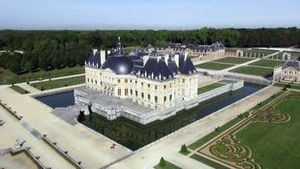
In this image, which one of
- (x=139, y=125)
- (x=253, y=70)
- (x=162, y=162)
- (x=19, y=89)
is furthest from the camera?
(x=253, y=70)

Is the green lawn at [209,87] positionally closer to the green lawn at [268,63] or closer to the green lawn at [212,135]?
the green lawn at [212,135]

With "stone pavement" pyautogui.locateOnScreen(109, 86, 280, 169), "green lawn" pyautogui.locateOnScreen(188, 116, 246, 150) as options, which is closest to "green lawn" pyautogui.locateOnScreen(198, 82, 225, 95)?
"stone pavement" pyautogui.locateOnScreen(109, 86, 280, 169)

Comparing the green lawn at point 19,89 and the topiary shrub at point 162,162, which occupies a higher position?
the green lawn at point 19,89

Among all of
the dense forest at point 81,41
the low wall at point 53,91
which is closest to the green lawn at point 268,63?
the dense forest at point 81,41

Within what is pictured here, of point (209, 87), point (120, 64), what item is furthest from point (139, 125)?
point (209, 87)

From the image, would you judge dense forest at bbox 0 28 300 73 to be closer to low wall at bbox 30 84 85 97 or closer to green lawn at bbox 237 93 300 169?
low wall at bbox 30 84 85 97

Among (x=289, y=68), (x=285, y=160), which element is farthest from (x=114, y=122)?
(x=289, y=68)

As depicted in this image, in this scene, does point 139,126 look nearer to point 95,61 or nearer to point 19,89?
point 95,61
